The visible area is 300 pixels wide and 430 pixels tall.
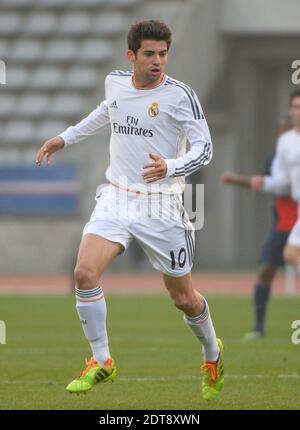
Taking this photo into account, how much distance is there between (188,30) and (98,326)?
17.3 metres

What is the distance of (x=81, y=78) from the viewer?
25000mm

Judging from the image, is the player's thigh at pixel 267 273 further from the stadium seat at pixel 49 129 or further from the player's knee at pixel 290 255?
the stadium seat at pixel 49 129

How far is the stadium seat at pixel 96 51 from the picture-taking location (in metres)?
24.9

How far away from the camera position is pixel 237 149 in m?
26.9

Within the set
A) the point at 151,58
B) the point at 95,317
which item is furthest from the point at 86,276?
the point at 151,58

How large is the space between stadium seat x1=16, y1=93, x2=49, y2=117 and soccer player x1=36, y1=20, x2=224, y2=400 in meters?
16.7

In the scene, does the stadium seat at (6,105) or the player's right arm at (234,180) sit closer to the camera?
the player's right arm at (234,180)

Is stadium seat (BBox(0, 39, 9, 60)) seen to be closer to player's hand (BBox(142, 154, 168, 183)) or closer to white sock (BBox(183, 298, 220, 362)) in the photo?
white sock (BBox(183, 298, 220, 362))

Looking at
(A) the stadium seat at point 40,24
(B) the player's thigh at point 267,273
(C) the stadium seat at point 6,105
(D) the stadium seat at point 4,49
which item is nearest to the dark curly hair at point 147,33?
(B) the player's thigh at point 267,273

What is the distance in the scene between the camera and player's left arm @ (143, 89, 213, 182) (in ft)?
26.0

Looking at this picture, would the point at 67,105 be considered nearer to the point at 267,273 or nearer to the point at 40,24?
the point at 40,24

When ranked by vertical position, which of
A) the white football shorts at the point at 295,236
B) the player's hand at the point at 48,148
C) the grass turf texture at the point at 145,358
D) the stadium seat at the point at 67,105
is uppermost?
the stadium seat at the point at 67,105

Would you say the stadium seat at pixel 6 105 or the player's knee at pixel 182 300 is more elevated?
the stadium seat at pixel 6 105

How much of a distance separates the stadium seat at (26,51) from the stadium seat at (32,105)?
75 cm
